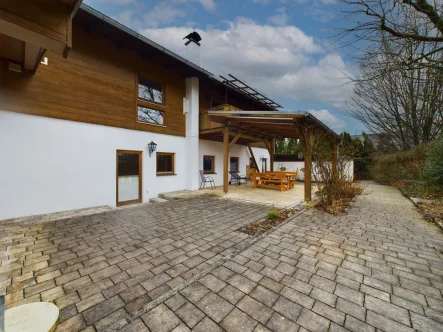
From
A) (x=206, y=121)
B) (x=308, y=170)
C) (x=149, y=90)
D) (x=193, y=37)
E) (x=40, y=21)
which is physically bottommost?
(x=308, y=170)

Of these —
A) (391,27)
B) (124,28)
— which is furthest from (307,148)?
(124,28)

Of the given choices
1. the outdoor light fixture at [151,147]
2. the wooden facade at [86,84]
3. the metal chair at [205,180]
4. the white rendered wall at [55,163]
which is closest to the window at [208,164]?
the metal chair at [205,180]

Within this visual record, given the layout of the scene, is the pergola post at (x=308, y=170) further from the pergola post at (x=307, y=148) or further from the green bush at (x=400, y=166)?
the green bush at (x=400, y=166)

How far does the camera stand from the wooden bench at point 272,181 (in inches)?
357

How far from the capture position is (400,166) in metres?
11.4

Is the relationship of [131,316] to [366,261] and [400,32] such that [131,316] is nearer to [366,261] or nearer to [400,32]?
[366,261]

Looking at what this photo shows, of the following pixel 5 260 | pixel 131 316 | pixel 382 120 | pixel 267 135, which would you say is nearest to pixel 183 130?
pixel 267 135

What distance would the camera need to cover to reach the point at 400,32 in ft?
12.3

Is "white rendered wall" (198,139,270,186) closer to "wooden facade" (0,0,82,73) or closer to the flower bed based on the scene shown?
the flower bed

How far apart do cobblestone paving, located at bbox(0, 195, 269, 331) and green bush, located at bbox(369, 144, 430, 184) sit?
1013 centimetres

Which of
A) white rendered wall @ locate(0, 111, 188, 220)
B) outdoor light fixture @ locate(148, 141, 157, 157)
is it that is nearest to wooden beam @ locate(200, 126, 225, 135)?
outdoor light fixture @ locate(148, 141, 157, 157)

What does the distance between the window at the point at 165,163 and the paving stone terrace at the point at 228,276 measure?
4.04 metres

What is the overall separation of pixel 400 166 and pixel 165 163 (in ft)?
44.1

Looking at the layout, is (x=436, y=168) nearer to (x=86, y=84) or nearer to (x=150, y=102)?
(x=150, y=102)
